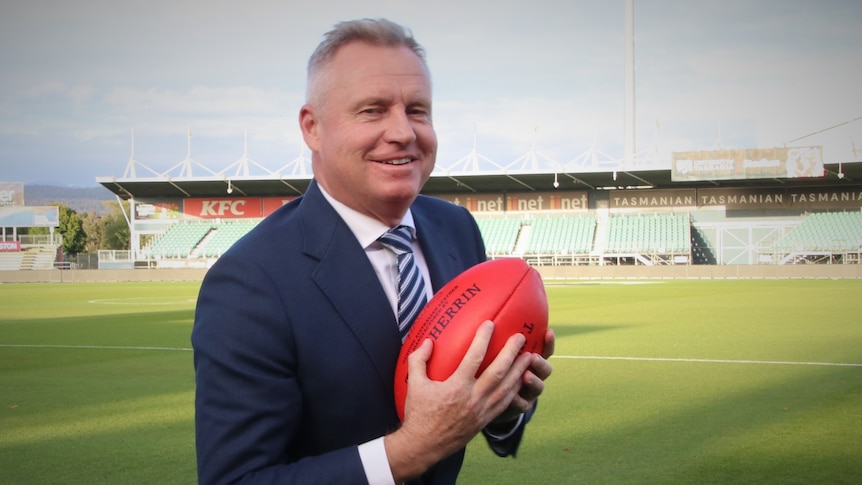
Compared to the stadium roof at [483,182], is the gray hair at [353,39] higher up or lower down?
lower down

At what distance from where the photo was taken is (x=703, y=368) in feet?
29.6

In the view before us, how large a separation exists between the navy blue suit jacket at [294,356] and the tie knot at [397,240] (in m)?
0.10

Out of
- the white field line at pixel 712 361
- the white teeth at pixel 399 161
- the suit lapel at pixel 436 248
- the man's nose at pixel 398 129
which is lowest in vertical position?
the white field line at pixel 712 361

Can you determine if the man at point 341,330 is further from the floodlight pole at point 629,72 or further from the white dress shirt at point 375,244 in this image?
the floodlight pole at point 629,72

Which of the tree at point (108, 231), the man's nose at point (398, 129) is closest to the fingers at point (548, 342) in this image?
the man's nose at point (398, 129)

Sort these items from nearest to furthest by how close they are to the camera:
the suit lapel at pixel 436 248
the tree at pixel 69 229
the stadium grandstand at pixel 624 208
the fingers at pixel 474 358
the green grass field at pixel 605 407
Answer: the fingers at pixel 474 358
the suit lapel at pixel 436 248
the green grass field at pixel 605 407
the stadium grandstand at pixel 624 208
the tree at pixel 69 229

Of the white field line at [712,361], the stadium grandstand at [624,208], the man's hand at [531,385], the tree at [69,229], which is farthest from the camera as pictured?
the tree at [69,229]

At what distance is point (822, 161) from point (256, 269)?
44.1 m

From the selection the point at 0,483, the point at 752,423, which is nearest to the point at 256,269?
the point at 0,483

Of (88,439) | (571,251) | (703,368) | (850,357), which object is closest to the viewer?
(88,439)

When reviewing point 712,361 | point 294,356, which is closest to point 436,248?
point 294,356

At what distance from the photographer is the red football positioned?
1.92 meters

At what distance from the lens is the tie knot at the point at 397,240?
6.97 feet

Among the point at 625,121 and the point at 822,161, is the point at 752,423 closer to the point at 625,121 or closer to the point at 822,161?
the point at 822,161
